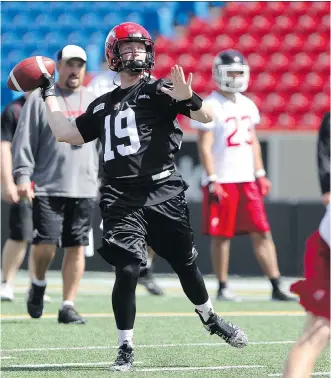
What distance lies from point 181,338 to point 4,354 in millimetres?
1124

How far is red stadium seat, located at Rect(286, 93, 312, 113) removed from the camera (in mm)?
14320

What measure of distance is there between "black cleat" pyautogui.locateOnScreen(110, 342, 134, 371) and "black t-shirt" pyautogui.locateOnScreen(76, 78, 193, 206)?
0.70 m

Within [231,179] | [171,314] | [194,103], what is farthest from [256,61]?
[194,103]

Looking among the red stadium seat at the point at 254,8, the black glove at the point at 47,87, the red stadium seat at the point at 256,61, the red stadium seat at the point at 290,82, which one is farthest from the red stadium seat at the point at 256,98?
the black glove at the point at 47,87

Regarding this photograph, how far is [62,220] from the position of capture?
7.26m

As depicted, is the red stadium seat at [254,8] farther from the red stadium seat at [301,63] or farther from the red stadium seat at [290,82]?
the red stadium seat at [290,82]

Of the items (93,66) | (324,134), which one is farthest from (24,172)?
(93,66)

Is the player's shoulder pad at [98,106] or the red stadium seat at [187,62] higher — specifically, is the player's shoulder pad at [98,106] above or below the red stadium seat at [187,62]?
below

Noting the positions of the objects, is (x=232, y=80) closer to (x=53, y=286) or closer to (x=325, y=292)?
(x=53, y=286)

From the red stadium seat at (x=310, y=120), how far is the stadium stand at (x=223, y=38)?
13 millimetres

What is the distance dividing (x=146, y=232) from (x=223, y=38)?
388 inches

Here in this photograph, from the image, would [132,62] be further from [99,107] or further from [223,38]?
[223,38]

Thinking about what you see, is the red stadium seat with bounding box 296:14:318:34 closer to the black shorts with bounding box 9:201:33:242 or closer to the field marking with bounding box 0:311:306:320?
the black shorts with bounding box 9:201:33:242

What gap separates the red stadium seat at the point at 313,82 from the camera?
14430 mm
